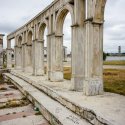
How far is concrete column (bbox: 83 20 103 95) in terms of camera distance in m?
7.92

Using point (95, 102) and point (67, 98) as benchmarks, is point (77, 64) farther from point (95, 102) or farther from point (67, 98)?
point (95, 102)

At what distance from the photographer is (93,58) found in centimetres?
799

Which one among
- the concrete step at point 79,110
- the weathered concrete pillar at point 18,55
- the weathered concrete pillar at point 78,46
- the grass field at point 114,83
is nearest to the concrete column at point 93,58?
the concrete step at point 79,110

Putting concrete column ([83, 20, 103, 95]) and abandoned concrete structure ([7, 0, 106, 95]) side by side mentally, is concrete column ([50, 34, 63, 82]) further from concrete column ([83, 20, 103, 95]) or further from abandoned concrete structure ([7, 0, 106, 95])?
concrete column ([83, 20, 103, 95])

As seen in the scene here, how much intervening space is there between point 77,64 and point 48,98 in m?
1.93

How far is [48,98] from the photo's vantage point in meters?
8.87

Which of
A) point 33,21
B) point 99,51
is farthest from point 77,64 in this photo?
point 33,21

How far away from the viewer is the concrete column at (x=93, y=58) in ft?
26.0

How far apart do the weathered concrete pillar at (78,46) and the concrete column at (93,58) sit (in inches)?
46.5

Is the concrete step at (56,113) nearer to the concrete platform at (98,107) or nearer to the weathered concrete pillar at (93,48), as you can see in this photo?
the concrete platform at (98,107)

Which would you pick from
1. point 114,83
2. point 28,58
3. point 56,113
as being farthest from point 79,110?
point 28,58

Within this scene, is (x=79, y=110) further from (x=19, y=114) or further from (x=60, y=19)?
(x=60, y=19)

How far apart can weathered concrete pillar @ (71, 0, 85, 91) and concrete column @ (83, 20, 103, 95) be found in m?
1.18

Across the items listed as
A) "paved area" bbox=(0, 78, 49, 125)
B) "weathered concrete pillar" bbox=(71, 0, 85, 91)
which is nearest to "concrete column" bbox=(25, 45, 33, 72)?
"paved area" bbox=(0, 78, 49, 125)
